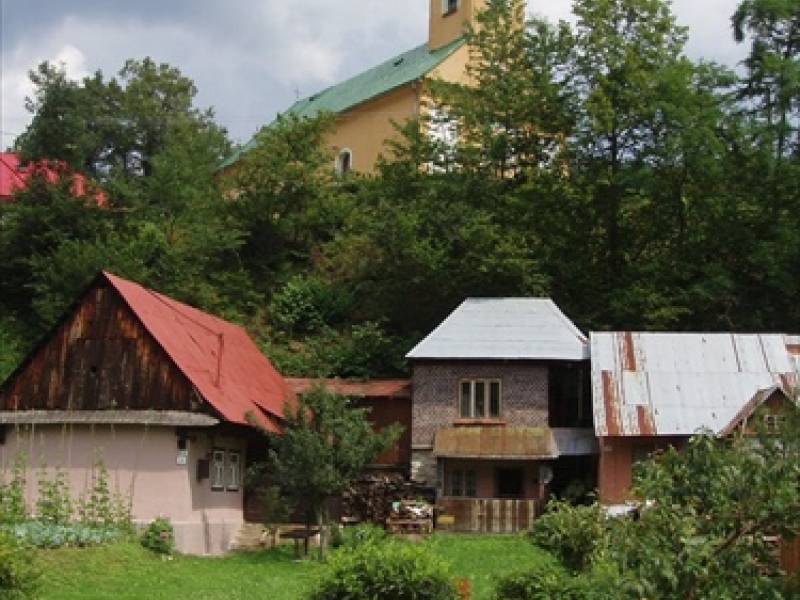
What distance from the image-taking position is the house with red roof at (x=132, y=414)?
25.6m

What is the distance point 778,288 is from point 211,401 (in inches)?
786

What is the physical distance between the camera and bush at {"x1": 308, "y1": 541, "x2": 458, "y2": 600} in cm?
1184

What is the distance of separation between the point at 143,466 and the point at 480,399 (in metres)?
10.2

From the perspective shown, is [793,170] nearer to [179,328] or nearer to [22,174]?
[179,328]

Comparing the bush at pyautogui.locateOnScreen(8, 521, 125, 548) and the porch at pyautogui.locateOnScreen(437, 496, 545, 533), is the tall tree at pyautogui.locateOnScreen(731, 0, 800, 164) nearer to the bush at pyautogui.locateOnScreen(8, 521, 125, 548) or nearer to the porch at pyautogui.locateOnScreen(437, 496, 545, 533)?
the porch at pyautogui.locateOnScreen(437, 496, 545, 533)

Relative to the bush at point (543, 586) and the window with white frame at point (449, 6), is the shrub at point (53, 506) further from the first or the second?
the window with white frame at point (449, 6)

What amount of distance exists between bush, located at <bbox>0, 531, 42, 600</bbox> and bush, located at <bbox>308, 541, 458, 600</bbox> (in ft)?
13.0

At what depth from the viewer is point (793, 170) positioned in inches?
1442

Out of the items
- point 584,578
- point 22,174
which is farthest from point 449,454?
point 22,174

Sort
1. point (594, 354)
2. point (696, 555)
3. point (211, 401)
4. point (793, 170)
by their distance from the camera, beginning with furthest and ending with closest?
point (793, 170)
point (594, 354)
point (211, 401)
point (696, 555)

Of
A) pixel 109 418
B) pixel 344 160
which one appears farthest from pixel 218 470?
pixel 344 160

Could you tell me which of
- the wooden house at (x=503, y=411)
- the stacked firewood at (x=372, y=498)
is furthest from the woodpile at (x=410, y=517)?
the wooden house at (x=503, y=411)

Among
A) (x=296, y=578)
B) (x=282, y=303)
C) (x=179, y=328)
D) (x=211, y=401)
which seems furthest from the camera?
(x=282, y=303)

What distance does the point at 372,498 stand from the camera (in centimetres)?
2947
